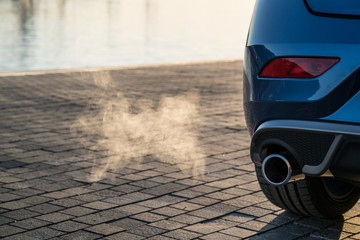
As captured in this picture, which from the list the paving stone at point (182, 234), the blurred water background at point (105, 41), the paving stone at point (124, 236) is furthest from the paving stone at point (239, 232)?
the blurred water background at point (105, 41)

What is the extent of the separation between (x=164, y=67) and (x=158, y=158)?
6668 mm

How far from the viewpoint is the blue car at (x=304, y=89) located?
3111mm

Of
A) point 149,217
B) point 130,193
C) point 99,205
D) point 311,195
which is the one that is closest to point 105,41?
point 130,193

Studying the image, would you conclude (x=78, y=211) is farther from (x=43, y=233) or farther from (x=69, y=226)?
(x=43, y=233)

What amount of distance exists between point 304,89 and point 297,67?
0.12 meters

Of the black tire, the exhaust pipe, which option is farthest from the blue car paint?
the black tire

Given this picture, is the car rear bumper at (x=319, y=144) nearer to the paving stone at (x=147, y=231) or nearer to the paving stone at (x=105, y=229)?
the paving stone at (x=147, y=231)

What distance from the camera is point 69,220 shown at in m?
4.16

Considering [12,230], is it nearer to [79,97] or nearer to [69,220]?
[69,220]

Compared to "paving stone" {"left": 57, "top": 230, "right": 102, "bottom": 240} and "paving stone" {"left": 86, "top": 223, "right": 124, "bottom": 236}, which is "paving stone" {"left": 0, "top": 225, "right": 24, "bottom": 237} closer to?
"paving stone" {"left": 57, "top": 230, "right": 102, "bottom": 240}

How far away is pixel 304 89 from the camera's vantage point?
10.6ft

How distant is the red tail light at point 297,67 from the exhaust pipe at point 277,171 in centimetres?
40

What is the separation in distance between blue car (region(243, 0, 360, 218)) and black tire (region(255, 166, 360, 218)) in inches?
21.7

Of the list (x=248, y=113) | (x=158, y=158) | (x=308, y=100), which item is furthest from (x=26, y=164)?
(x=308, y=100)
